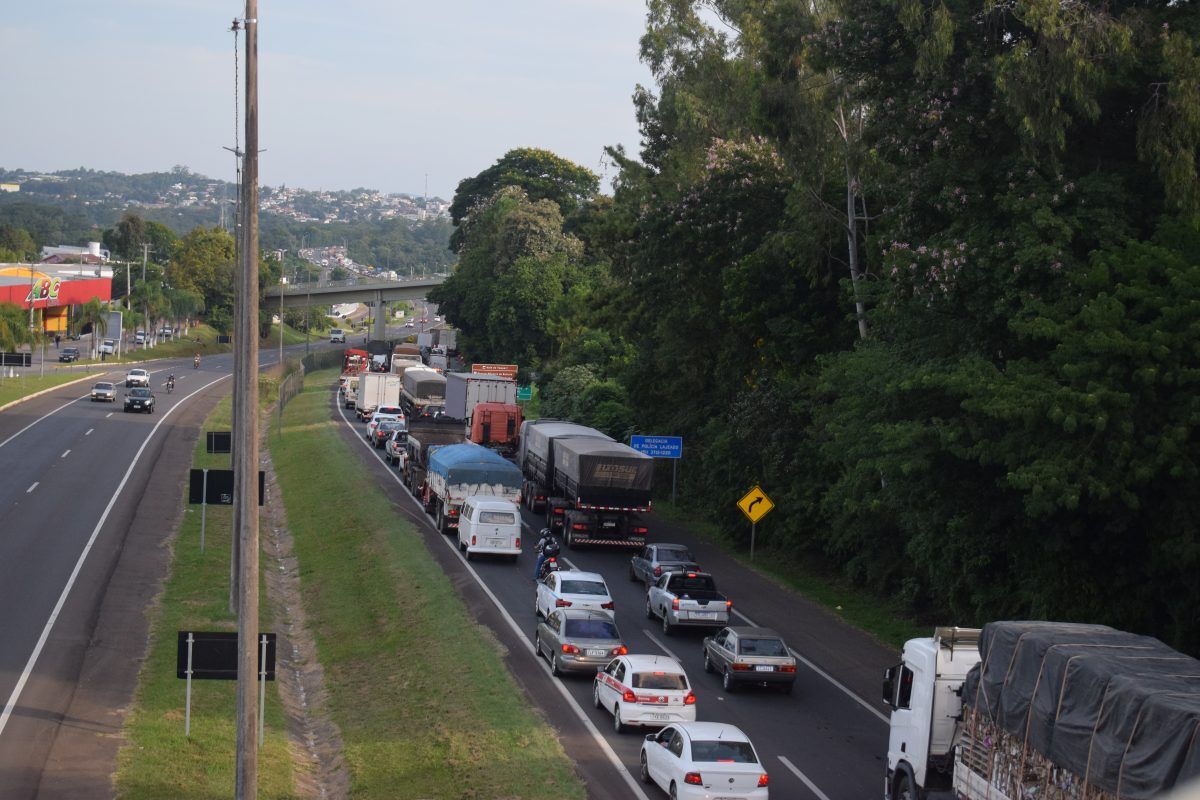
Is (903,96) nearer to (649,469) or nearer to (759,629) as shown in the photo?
(759,629)

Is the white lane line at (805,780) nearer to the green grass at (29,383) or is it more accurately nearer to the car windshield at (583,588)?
the car windshield at (583,588)

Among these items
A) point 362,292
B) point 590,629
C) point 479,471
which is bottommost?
point 590,629

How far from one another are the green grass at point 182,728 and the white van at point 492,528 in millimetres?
6725

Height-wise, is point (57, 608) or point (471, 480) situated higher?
point (471, 480)

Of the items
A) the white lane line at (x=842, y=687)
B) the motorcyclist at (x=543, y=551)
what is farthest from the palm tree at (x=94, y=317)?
the white lane line at (x=842, y=687)

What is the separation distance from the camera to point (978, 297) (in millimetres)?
25031

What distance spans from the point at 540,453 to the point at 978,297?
2566 cm

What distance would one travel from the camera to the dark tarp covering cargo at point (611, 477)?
40906 millimetres

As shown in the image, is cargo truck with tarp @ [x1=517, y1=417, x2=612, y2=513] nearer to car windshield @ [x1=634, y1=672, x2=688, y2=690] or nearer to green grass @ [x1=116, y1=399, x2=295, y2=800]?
green grass @ [x1=116, y1=399, x2=295, y2=800]

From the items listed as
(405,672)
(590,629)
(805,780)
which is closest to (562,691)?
(590,629)

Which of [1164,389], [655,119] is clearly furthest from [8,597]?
[655,119]

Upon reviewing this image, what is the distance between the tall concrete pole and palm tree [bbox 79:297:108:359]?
113m

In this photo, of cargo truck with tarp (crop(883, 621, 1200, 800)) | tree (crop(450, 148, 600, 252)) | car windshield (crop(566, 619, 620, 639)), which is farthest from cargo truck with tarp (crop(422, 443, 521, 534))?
tree (crop(450, 148, 600, 252))

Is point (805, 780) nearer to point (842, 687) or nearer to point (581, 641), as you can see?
point (842, 687)
